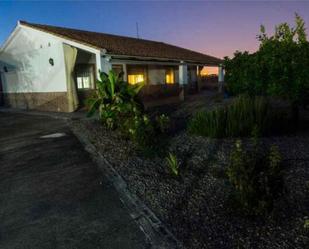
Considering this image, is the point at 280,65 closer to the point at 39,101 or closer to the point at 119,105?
the point at 119,105

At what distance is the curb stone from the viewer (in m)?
2.74

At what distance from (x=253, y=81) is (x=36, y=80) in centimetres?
1442

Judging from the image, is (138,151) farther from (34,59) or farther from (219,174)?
(34,59)

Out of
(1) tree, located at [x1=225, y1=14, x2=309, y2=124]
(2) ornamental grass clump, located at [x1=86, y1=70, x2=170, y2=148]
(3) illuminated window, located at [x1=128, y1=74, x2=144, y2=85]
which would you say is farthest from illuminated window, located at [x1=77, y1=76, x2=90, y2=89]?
(1) tree, located at [x1=225, y1=14, x2=309, y2=124]

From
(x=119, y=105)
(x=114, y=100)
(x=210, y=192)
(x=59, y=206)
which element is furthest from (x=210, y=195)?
(x=114, y=100)

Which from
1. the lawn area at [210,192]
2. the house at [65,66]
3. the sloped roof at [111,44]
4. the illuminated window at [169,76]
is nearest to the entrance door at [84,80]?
the house at [65,66]

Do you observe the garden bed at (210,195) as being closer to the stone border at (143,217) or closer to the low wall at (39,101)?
the stone border at (143,217)

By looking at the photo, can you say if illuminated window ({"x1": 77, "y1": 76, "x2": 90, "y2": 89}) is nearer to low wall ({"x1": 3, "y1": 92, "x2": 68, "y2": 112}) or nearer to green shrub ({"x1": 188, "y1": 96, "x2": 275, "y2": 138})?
low wall ({"x1": 3, "y1": 92, "x2": 68, "y2": 112})

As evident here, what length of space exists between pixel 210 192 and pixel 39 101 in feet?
51.9

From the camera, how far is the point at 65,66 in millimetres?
13836

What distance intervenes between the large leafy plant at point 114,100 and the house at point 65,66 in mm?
2963

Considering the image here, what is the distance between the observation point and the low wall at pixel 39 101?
48.8 feet

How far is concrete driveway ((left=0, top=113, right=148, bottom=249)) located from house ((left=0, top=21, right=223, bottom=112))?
670cm

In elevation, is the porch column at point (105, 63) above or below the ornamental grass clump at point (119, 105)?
above
